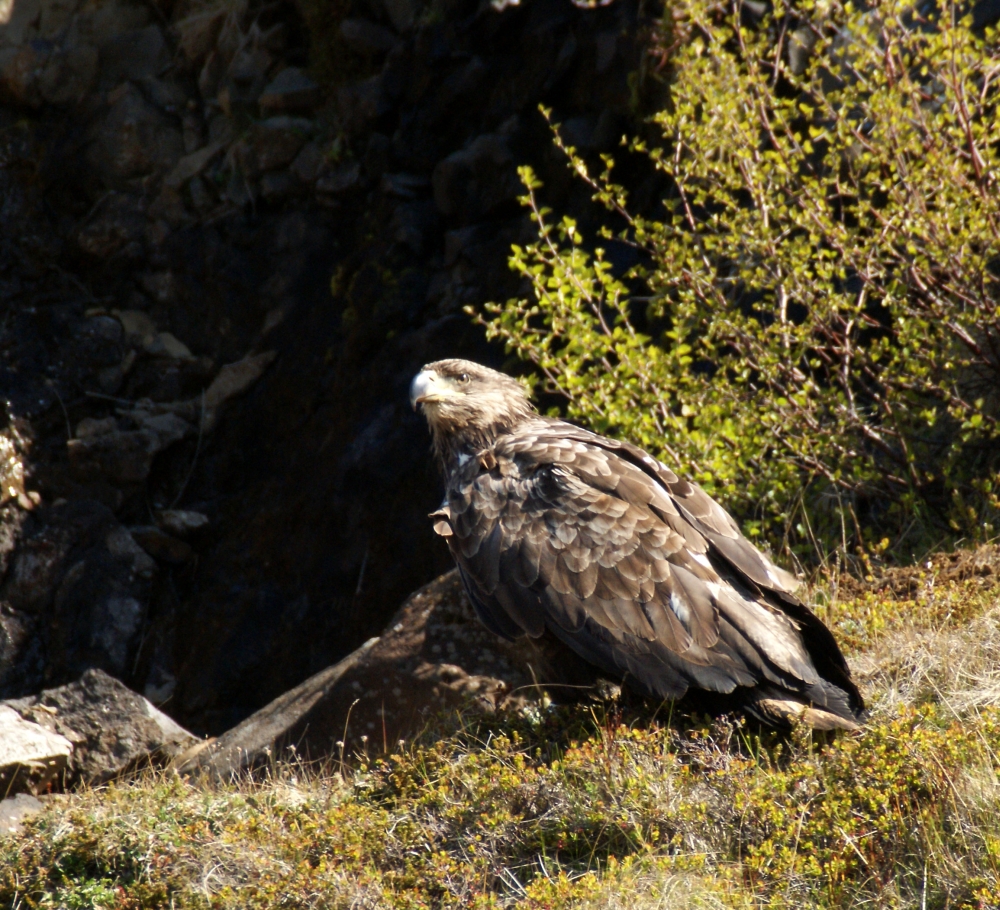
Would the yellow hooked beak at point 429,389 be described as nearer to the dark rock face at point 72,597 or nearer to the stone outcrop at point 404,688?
the stone outcrop at point 404,688

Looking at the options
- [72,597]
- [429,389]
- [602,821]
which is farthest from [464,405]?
[72,597]

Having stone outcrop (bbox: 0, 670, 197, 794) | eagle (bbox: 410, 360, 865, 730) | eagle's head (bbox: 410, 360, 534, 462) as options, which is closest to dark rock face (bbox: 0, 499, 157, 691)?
stone outcrop (bbox: 0, 670, 197, 794)

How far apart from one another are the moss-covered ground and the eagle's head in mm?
1558

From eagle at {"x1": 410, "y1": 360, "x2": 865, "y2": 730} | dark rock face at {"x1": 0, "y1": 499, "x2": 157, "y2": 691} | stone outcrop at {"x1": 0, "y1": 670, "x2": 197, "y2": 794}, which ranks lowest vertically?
dark rock face at {"x1": 0, "y1": 499, "x2": 157, "y2": 691}

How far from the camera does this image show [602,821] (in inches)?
143

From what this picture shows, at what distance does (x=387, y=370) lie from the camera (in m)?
10.7

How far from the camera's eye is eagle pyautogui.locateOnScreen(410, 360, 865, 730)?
13.3 ft

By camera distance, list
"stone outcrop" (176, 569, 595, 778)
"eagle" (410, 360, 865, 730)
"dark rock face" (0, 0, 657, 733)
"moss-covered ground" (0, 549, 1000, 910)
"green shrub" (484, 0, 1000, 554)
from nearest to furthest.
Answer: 1. "moss-covered ground" (0, 549, 1000, 910)
2. "eagle" (410, 360, 865, 730)
3. "stone outcrop" (176, 569, 595, 778)
4. "green shrub" (484, 0, 1000, 554)
5. "dark rock face" (0, 0, 657, 733)

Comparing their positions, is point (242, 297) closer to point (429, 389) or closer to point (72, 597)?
point (72, 597)

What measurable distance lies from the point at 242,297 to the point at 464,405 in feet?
25.5

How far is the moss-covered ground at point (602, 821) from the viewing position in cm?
325

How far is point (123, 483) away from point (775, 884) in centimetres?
971

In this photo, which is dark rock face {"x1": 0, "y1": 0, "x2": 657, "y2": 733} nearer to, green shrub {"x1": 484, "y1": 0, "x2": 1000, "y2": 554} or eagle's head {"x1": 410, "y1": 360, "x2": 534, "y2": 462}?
green shrub {"x1": 484, "y1": 0, "x2": 1000, "y2": 554}

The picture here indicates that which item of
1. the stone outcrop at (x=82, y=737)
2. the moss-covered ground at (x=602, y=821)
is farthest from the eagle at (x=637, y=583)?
the stone outcrop at (x=82, y=737)
